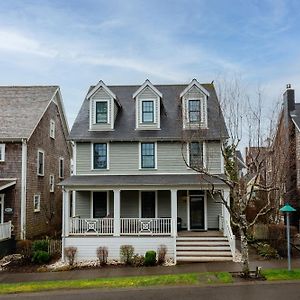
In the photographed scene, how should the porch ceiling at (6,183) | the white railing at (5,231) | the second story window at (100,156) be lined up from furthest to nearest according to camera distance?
the second story window at (100,156) → the porch ceiling at (6,183) → the white railing at (5,231)

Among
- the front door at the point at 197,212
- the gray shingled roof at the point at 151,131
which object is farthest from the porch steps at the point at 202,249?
the gray shingled roof at the point at 151,131

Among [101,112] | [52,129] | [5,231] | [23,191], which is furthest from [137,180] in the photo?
[52,129]

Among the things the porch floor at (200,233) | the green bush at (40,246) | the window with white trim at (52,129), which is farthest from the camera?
the window with white trim at (52,129)

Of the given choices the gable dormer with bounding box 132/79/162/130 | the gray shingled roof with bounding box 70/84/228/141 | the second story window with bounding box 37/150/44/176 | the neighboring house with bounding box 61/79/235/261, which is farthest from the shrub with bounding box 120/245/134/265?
the second story window with bounding box 37/150/44/176

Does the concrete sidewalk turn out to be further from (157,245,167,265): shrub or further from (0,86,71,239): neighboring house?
(0,86,71,239): neighboring house

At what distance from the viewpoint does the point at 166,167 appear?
21.7 m

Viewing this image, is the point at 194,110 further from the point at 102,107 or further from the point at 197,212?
the point at 197,212

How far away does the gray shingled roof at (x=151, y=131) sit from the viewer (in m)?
21.6

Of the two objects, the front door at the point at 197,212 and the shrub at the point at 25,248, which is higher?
the front door at the point at 197,212

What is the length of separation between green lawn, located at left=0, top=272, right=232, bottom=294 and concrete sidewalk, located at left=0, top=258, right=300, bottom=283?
1162mm

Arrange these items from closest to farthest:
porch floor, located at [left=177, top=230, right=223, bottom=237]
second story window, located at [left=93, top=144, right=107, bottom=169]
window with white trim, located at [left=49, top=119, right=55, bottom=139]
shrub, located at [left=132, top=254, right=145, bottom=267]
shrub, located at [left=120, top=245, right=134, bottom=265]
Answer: shrub, located at [left=132, top=254, right=145, bottom=267] → shrub, located at [left=120, top=245, right=134, bottom=265] → porch floor, located at [left=177, top=230, right=223, bottom=237] → second story window, located at [left=93, top=144, right=107, bottom=169] → window with white trim, located at [left=49, top=119, right=55, bottom=139]

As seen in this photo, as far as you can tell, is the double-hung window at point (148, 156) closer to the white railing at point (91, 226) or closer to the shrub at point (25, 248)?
the white railing at point (91, 226)

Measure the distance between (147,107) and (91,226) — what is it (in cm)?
765

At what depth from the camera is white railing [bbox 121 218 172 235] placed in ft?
62.9
